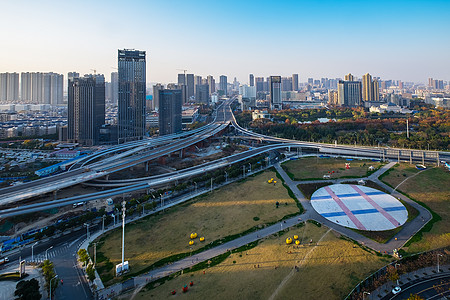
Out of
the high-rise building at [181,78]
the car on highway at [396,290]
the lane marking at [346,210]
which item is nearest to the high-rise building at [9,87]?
the high-rise building at [181,78]

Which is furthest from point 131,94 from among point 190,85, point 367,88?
point 367,88

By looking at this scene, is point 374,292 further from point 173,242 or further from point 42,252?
point 42,252

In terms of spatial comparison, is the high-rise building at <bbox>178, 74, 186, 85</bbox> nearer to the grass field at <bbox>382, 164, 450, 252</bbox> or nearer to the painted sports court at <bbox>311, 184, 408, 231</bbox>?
the grass field at <bbox>382, 164, 450, 252</bbox>

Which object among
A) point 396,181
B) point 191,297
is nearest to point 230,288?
point 191,297

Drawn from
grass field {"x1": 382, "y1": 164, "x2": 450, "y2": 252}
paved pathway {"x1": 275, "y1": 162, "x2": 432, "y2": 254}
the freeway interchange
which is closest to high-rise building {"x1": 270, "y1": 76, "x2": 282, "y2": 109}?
the freeway interchange

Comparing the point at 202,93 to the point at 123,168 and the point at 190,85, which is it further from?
the point at 123,168

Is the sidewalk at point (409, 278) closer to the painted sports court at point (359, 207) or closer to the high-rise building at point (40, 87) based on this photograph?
the painted sports court at point (359, 207)
